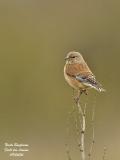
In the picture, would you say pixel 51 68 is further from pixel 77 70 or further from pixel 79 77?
pixel 79 77

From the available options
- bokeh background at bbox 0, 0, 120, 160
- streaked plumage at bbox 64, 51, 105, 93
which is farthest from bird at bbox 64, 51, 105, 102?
bokeh background at bbox 0, 0, 120, 160

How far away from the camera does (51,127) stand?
11547mm

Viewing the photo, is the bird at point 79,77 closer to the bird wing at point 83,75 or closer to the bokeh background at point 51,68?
the bird wing at point 83,75

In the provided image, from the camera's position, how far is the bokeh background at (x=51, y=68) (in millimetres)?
10945

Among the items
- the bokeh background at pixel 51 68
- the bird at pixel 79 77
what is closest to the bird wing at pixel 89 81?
the bird at pixel 79 77

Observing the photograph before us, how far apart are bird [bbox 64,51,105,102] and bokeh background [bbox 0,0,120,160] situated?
2296 millimetres

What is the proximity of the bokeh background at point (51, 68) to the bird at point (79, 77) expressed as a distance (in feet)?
7.53

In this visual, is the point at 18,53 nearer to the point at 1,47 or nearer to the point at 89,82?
the point at 1,47

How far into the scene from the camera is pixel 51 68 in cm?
1335

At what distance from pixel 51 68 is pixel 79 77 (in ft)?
19.6

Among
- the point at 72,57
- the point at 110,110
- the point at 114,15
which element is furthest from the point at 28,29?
the point at 72,57

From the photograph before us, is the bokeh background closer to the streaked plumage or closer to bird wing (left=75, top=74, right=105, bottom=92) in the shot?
the streaked plumage

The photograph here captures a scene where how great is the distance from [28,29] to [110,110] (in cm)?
304

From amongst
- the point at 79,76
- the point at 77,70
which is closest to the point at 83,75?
the point at 79,76
